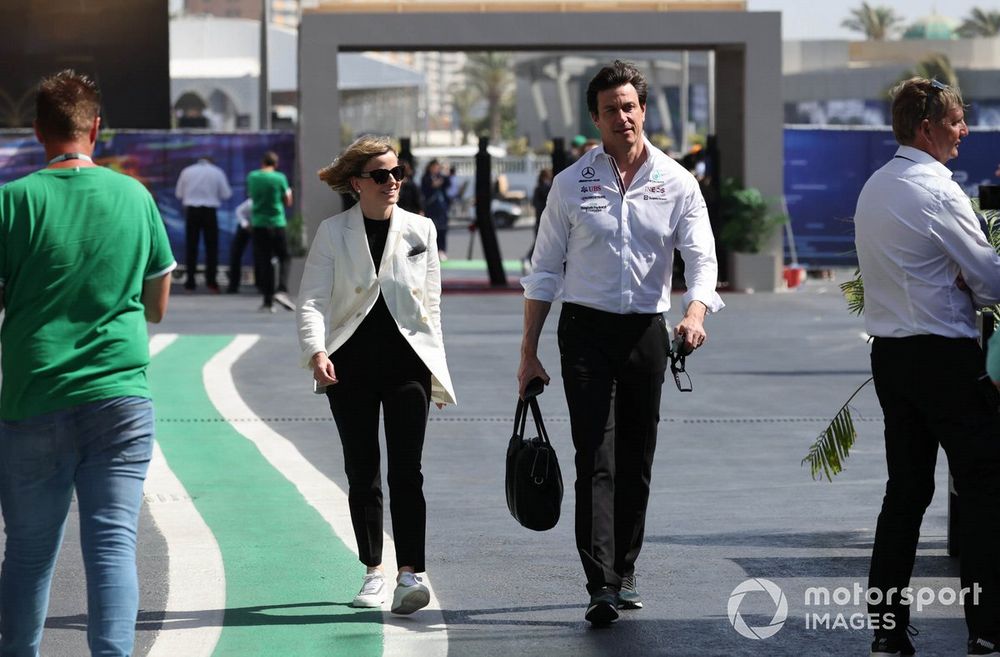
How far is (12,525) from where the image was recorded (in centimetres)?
503

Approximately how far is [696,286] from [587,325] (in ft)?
1.36

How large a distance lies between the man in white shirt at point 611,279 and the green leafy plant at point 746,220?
19.5m

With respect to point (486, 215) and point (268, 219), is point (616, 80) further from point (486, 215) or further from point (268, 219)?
point (486, 215)

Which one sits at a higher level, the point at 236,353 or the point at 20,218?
the point at 20,218

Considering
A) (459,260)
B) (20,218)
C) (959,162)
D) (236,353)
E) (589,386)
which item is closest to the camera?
(20,218)

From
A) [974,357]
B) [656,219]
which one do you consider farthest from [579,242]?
[974,357]

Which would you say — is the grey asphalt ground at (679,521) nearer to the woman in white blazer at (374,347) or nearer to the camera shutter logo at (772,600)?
the camera shutter logo at (772,600)

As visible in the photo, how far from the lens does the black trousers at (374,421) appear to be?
21.5ft

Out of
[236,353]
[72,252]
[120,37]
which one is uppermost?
[120,37]

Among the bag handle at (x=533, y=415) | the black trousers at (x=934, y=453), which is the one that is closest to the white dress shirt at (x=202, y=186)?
the bag handle at (x=533, y=415)

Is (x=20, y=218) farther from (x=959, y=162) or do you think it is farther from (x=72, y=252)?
(x=959, y=162)

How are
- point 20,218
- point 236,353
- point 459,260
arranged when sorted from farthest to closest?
point 459,260
point 236,353
point 20,218

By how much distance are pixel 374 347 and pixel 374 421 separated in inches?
11.0

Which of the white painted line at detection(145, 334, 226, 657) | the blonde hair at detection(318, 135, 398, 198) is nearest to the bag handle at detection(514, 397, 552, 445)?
the blonde hair at detection(318, 135, 398, 198)
